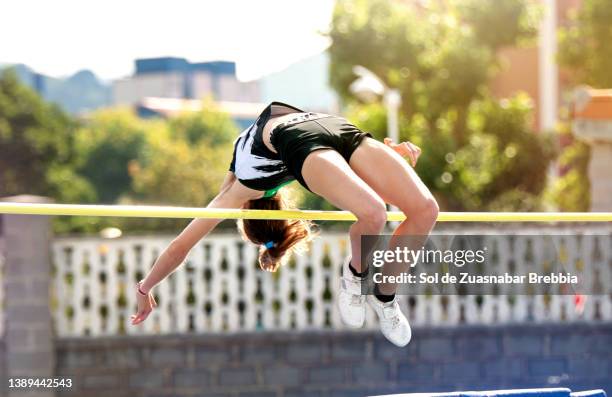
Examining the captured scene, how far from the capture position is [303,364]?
40.9 ft

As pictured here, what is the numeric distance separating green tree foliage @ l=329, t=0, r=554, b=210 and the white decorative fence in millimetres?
10002

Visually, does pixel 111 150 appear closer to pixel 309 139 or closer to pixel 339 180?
pixel 309 139

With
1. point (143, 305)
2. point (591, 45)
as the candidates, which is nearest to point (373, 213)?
point (143, 305)

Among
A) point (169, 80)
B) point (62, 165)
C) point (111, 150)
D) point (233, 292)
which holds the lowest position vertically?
point (111, 150)

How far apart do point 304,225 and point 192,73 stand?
160 m

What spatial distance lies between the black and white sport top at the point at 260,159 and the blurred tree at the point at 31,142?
149 ft

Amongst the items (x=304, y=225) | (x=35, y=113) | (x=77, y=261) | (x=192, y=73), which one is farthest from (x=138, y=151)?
(x=192, y=73)

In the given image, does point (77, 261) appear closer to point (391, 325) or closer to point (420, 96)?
point (391, 325)

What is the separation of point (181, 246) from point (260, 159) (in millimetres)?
624

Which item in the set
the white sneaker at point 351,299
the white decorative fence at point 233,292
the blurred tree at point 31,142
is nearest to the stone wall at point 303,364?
the white decorative fence at point 233,292

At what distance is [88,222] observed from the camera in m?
48.8

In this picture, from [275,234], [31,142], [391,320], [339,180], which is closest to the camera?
[339,180]

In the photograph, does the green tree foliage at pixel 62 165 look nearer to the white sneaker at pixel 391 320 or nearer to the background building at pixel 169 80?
→ the white sneaker at pixel 391 320

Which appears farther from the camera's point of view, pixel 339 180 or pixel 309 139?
pixel 309 139
